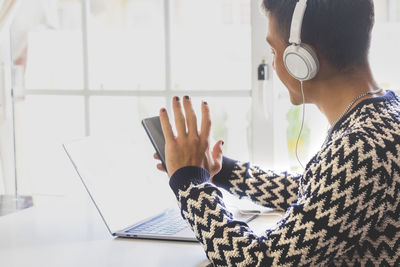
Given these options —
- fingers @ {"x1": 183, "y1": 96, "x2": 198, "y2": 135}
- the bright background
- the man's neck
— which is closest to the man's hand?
fingers @ {"x1": 183, "y1": 96, "x2": 198, "y2": 135}

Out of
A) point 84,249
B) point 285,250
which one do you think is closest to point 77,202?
point 84,249

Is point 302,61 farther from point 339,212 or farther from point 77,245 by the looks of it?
point 77,245

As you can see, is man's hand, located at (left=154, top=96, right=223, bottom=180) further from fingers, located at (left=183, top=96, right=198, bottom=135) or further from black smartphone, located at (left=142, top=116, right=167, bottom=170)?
black smartphone, located at (left=142, top=116, right=167, bottom=170)

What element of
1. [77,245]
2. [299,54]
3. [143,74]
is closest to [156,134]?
[77,245]

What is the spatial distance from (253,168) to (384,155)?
0.58m

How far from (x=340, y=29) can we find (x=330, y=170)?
275mm

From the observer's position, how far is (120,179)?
1.45 metres

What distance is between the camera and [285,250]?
3.05 ft

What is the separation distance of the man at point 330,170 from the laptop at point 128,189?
0.67 ft

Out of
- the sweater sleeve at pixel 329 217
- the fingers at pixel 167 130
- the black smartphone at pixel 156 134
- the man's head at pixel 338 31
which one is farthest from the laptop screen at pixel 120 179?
the man's head at pixel 338 31

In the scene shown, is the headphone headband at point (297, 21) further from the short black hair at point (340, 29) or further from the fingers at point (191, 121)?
the fingers at point (191, 121)

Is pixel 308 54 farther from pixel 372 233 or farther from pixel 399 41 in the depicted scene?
pixel 399 41

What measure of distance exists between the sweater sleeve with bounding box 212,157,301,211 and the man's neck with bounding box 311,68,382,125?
336 mm

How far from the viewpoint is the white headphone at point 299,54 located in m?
1.05
